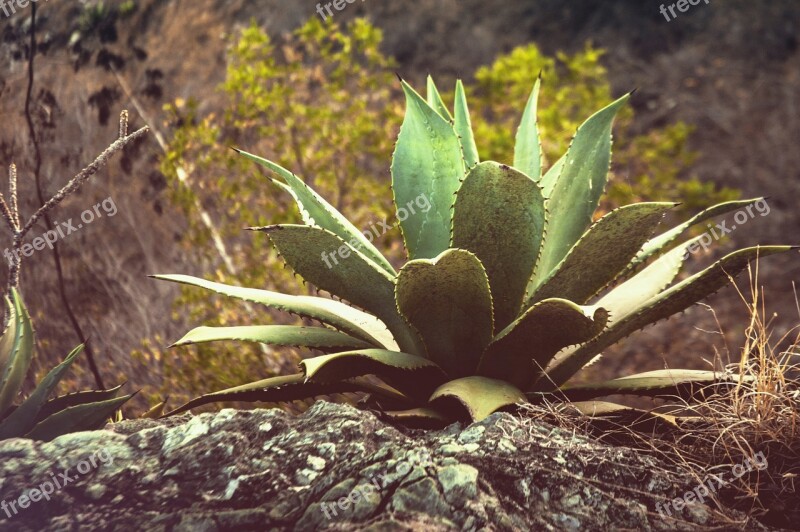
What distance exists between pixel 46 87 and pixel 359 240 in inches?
136

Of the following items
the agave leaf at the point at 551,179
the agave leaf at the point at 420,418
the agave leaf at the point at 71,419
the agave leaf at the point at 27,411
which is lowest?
the agave leaf at the point at 420,418

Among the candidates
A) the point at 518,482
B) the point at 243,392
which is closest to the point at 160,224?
the point at 243,392

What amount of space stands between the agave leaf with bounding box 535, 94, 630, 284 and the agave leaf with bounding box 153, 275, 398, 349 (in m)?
0.50

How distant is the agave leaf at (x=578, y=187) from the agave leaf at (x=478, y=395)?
1.45 ft

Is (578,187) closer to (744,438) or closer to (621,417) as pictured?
(621,417)

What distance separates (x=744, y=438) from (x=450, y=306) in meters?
A: 0.71

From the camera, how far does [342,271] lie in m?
2.09

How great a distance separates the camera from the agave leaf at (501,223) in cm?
191

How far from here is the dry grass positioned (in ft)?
5.48

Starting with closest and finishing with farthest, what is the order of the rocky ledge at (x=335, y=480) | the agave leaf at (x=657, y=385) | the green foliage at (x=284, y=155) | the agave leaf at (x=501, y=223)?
the rocky ledge at (x=335, y=480) < the agave leaf at (x=501, y=223) < the agave leaf at (x=657, y=385) < the green foliage at (x=284, y=155)

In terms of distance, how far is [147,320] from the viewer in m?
4.52

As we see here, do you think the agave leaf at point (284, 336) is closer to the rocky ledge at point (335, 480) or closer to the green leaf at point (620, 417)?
the rocky ledge at point (335, 480)

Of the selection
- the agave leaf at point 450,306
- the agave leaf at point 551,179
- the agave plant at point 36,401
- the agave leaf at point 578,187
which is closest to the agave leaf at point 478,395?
the agave leaf at point 450,306

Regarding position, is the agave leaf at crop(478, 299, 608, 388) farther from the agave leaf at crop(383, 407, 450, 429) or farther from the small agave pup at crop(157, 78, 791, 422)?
the agave leaf at crop(383, 407, 450, 429)
